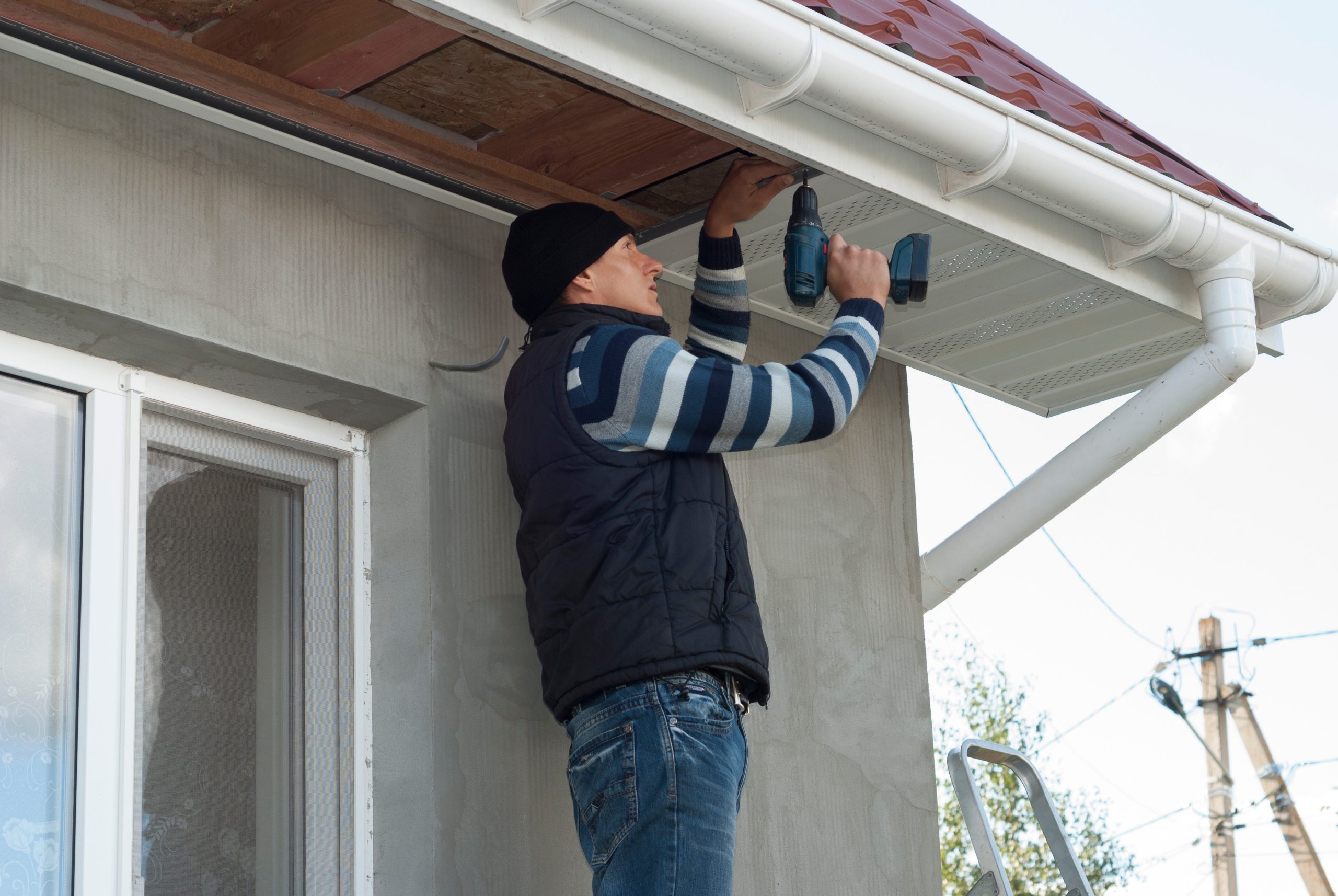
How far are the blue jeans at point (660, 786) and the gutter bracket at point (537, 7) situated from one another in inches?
44.7

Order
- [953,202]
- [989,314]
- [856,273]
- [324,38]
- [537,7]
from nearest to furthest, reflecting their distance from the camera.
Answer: [537,7] < [324,38] < [856,273] < [953,202] < [989,314]

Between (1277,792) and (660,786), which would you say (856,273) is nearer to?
(660,786)

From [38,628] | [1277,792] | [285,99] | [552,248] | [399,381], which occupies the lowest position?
[38,628]

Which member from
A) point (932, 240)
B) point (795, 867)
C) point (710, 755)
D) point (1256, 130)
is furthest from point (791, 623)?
point (1256, 130)

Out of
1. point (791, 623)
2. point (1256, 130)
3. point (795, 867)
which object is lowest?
point (795, 867)

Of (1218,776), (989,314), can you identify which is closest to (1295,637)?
(1218,776)

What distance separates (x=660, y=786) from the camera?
2580 millimetres

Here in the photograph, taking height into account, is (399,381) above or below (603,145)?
below

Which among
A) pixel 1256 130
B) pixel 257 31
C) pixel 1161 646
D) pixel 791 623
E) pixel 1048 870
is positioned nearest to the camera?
pixel 257 31

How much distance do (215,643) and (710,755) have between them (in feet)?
3.25

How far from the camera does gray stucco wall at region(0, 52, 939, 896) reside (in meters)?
2.77

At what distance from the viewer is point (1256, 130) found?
3319 centimetres

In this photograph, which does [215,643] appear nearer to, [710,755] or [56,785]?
[56,785]

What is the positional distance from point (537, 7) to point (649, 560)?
96 centimetres
